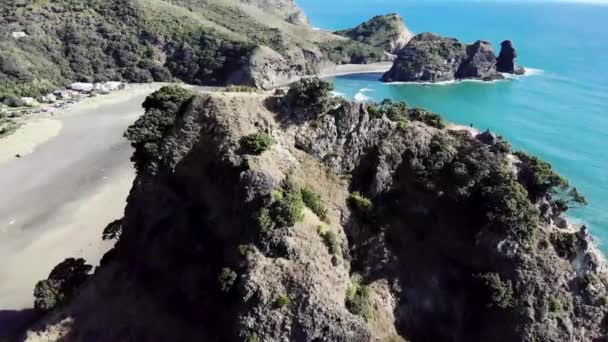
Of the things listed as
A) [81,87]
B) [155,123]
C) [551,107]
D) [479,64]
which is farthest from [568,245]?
[479,64]

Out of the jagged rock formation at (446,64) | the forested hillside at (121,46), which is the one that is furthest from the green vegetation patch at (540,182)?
the jagged rock formation at (446,64)

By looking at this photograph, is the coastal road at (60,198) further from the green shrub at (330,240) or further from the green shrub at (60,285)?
the green shrub at (330,240)

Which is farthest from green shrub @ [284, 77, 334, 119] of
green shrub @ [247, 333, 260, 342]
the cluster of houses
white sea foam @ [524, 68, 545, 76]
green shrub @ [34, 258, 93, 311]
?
white sea foam @ [524, 68, 545, 76]

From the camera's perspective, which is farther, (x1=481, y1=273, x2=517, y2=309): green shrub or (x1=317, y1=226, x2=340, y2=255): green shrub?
(x1=481, y1=273, x2=517, y2=309): green shrub

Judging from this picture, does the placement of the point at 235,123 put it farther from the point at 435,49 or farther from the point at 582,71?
the point at 582,71

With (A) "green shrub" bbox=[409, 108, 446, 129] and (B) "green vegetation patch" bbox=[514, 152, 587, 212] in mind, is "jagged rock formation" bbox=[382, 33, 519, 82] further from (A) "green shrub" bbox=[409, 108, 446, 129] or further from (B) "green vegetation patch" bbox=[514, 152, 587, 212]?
(B) "green vegetation patch" bbox=[514, 152, 587, 212]

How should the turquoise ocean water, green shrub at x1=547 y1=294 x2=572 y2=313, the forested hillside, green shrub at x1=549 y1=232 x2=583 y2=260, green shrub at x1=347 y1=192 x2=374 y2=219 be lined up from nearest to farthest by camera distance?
green shrub at x1=547 y1=294 x2=572 y2=313 < green shrub at x1=549 y1=232 x2=583 y2=260 < green shrub at x1=347 y1=192 x2=374 y2=219 < the turquoise ocean water < the forested hillside

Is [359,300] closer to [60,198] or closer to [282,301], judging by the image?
[282,301]
